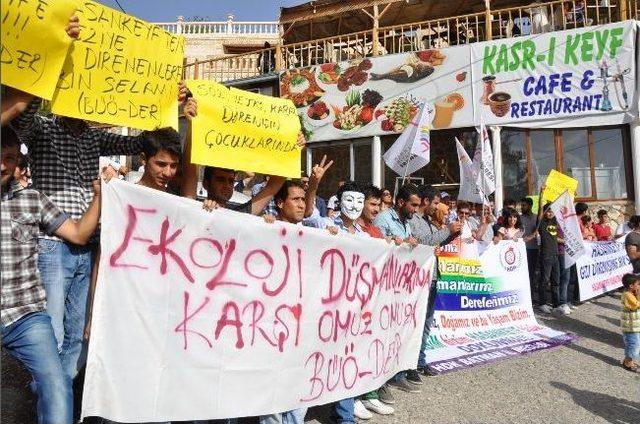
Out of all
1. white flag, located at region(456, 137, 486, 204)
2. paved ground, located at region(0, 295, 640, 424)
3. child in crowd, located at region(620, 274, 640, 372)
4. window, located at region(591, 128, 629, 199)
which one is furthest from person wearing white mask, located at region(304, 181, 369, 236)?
window, located at region(591, 128, 629, 199)

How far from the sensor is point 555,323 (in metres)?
7.64

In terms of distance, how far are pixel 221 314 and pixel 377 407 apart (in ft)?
5.93

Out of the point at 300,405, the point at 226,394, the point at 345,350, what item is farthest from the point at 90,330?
the point at 345,350

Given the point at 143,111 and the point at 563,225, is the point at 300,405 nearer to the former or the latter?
the point at 143,111

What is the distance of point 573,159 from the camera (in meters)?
12.4

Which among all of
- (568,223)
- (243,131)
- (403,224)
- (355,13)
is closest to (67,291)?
(243,131)

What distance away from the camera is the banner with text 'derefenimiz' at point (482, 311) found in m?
5.73

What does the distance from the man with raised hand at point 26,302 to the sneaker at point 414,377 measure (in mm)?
3145

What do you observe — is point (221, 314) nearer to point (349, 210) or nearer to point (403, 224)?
point (349, 210)

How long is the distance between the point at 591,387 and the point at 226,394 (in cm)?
375

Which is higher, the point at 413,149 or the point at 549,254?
the point at 413,149

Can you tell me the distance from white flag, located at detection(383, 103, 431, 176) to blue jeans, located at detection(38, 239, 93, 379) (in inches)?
173

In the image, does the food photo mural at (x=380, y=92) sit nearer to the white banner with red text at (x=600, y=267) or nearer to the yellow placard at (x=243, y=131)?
the white banner with red text at (x=600, y=267)

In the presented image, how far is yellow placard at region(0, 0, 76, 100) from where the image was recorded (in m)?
2.20
